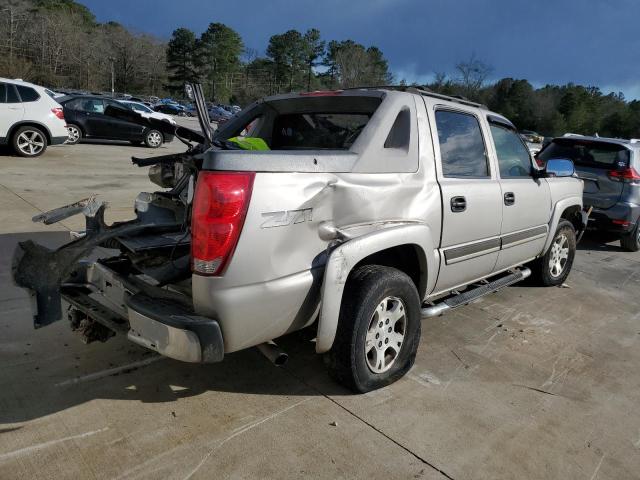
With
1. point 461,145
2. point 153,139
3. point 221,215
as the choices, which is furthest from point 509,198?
point 153,139

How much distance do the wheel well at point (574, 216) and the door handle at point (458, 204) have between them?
7.83ft

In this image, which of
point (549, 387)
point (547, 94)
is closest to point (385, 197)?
point (549, 387)

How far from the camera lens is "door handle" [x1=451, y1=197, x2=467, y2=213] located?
356 cm

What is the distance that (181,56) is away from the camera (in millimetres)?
96438

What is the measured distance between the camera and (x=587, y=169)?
761cm

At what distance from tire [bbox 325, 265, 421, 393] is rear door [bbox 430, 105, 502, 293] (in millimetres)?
516

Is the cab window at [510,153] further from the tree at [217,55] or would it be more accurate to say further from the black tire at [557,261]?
the tree at [217,55]

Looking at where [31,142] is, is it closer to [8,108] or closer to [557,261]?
[8,108]

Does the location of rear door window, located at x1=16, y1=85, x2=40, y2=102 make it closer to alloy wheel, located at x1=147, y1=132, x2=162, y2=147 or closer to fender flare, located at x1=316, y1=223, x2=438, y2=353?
alloy wheel, located at x1=147, y1=132, x2=162, y2=147

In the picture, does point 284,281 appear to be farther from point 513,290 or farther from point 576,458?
point 513,290

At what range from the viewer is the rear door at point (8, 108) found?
37.2 ft

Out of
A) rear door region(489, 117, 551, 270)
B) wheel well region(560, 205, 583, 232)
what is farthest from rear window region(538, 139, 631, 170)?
rear door region(489, 117, 551, 270)

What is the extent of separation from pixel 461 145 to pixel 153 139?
51.9 feet

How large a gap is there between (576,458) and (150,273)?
8.05ft
